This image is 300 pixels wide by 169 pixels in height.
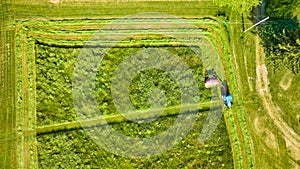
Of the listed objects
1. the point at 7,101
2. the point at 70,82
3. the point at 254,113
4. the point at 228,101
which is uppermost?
the point at 70,82

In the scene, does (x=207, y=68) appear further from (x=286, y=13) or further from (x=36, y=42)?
(x=36, y=42)

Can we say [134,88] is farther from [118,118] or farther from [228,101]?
[228,101]

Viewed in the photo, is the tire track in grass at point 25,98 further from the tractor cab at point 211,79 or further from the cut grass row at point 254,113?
the cut grass row at point 254,113

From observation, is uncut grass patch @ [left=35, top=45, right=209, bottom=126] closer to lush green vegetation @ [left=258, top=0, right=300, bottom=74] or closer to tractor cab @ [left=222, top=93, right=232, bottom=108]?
tractor cab @ [left=222, top=93, right=232, bottom=108]

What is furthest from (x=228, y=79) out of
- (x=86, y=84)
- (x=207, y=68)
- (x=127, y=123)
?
(x=86, y=84)

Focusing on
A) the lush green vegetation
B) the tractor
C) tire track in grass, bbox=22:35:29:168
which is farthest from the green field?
the lush green vegetation

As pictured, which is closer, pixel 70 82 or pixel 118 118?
pixel 70 82

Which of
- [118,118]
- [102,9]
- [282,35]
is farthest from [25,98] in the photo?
[282,35]
